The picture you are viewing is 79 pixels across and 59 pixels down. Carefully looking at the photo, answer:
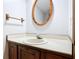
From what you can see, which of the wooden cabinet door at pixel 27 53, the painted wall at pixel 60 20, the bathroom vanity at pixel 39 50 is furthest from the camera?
the painted wall at pixel 60 20

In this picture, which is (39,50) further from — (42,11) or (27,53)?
(42,11)

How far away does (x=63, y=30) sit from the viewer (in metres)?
1.65

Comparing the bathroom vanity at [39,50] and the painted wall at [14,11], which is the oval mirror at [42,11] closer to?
the painted wall at [14,11]

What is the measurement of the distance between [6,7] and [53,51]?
4.38 ft

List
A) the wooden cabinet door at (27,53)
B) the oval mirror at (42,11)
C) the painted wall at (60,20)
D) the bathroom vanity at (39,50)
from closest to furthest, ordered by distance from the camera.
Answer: the bathroom vanity at (39,50), the wooden cabinet door at (27,53), the painted wall at (60,20), the oval mirror at (42,11)

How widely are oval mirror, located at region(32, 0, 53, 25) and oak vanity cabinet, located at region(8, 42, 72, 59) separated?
2.30 ft

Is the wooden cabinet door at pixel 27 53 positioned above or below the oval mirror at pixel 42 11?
below

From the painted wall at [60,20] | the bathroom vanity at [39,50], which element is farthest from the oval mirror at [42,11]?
the bathroom vanity at [39,50]

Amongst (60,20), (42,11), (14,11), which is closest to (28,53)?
(60,20)

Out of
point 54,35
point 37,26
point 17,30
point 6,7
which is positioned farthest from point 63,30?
point 6,7

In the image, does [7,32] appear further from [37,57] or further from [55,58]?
[55,58]

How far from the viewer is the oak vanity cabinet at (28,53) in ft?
3.44

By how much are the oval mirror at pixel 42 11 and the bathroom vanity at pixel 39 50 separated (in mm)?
661

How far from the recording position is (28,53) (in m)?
1.36
